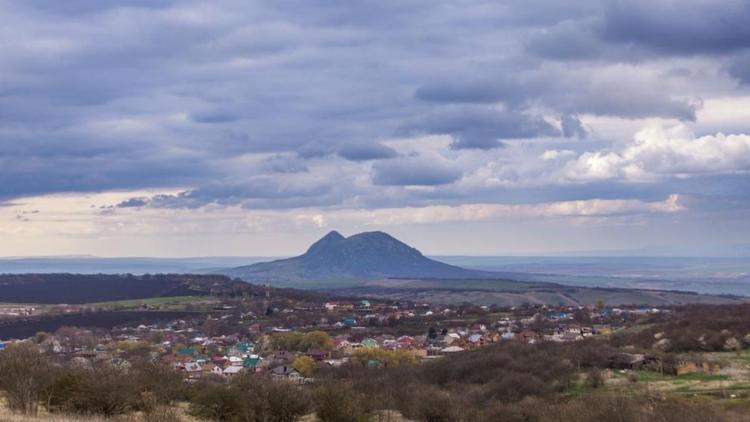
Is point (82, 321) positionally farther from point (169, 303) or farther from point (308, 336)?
point (308, 336)

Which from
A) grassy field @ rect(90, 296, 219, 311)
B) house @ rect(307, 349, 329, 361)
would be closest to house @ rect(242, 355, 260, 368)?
house @ rect(307, 349, 329, 361)

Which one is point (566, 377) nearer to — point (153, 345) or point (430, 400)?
point (430, 400)

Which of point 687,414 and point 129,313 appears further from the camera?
point 129,313

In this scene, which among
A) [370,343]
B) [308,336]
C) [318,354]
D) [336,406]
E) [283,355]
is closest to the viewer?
[336,406]

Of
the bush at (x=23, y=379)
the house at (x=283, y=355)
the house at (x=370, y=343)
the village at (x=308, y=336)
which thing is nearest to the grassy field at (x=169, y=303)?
the village at (x=308, y=336)

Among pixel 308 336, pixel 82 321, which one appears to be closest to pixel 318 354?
pixel 308 336

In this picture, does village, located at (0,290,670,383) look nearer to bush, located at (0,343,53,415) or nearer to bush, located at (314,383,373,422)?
bush, located at (314,383,373,422)

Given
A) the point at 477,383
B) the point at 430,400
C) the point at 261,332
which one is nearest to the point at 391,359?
the point at 477,383

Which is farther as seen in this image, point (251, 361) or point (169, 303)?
point (169, 303)

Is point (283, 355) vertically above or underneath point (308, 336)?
underneath

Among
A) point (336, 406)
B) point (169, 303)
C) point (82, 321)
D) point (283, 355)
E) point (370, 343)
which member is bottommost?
point (283, 355)

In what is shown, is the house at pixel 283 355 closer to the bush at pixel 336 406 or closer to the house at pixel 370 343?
the house at pixel 370 343
